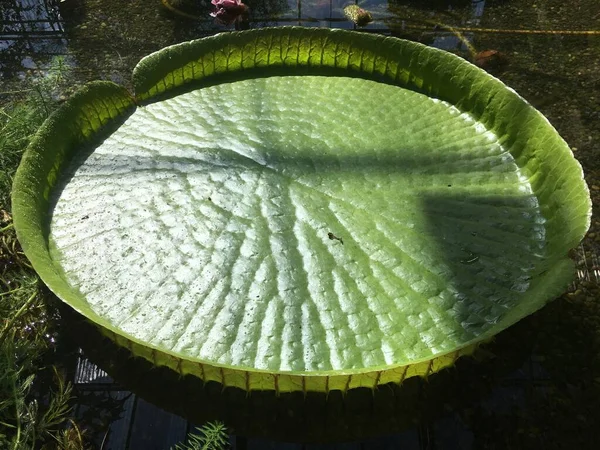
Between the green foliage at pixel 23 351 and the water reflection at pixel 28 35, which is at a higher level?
the water reflection at pixel 28 35

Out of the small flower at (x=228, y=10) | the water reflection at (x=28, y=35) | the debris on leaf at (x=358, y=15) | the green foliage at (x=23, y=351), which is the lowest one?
the green foliage at (x=23, y=351)

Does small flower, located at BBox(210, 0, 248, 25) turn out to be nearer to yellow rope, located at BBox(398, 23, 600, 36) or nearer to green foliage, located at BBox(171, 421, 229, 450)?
yellow rope, located at BBox(398, 23, 600, 36)

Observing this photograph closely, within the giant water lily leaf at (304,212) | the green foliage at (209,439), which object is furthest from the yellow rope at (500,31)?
the green foliage at (209,439)

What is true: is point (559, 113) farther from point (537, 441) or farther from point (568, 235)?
point (537, 441)

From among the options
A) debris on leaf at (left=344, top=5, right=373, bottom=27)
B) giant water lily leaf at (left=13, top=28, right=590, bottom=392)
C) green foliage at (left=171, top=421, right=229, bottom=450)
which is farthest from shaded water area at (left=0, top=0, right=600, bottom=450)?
debris on leaf at (left=344, top=5, right=373, bottom=27)

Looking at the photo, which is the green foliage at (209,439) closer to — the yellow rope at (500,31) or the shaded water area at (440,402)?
the shaded water area at (440,402)

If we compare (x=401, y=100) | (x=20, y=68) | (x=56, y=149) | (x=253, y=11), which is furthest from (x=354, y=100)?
(x=20, y=68)
